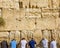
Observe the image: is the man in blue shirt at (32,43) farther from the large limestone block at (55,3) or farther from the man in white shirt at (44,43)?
the large limestone block at (55,3)

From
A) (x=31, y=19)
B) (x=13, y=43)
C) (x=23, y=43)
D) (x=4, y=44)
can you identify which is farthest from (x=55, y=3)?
(x=4, y=44)

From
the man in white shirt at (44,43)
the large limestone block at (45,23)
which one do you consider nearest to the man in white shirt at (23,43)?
the man in white shirt at (44,43)

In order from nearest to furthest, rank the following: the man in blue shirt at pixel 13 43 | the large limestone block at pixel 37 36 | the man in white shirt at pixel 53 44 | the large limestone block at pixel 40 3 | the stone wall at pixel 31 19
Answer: the man in blue shirt at pixel 13 43 < the man in white shirt at pixel 53 44 < the stone wall at pixel 31 19 < the large limestone block at pixel 37 36 < the large limestone block at pixel 40 3

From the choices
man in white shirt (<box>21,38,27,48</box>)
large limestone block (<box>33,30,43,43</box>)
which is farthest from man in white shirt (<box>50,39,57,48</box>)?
man in white shirt (<box>21,38,27,48</box>)

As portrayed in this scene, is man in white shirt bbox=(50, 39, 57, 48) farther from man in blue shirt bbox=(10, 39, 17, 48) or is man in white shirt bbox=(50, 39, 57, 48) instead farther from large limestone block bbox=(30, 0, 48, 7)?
large limestone block bbox=(30, 0, 48, 7)

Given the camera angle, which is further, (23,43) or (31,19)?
(31,19)

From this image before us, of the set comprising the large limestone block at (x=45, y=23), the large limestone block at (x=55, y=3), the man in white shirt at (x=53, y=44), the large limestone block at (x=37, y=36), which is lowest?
the man in white shirt at (x=53, y=44)

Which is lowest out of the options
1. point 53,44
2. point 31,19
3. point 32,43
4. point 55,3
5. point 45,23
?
point 53,44

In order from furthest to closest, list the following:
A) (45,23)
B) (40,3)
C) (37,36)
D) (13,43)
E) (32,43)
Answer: (40,3)
(45,23)
(37,36)
(32,43)
(13,43)

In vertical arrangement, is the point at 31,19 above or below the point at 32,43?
above

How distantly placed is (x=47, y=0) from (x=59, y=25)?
1722 mm

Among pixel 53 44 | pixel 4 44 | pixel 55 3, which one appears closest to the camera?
pixel 4 44

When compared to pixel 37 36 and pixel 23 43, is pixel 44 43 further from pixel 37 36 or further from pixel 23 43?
pixel 23 43

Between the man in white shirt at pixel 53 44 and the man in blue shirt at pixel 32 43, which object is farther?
the man in white shirt at pixel 53 44
